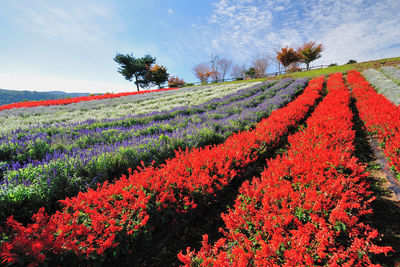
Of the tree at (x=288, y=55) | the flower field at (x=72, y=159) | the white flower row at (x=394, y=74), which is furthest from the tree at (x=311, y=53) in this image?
the flower field at (x=72, y=159)

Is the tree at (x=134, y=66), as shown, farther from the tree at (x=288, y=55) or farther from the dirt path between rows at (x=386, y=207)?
the dirt path between rows at (x=386, y=207)

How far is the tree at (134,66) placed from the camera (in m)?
47.8

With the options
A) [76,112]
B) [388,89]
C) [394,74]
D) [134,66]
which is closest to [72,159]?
[76,112]

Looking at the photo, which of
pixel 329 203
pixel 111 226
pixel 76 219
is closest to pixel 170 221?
pixel 111 226

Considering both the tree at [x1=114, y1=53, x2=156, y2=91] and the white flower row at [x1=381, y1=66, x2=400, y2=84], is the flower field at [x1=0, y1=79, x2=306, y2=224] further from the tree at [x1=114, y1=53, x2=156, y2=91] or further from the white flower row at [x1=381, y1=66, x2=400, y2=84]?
the tree at [x1=114, y1=53, x2=156, y2=91]

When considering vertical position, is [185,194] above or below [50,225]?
below

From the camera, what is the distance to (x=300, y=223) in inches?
90.1

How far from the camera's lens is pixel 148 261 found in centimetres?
273

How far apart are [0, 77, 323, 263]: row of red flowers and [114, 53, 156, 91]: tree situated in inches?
2016

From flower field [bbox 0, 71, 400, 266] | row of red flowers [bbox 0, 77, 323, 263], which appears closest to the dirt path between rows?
flower field [bbox 0, 71, 400, 266]

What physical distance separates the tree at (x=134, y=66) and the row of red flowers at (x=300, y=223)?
52.2 metres

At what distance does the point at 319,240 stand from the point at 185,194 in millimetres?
1975

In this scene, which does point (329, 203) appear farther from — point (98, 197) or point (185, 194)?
point (98, 197)

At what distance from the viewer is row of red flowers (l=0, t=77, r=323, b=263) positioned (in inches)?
73.7
